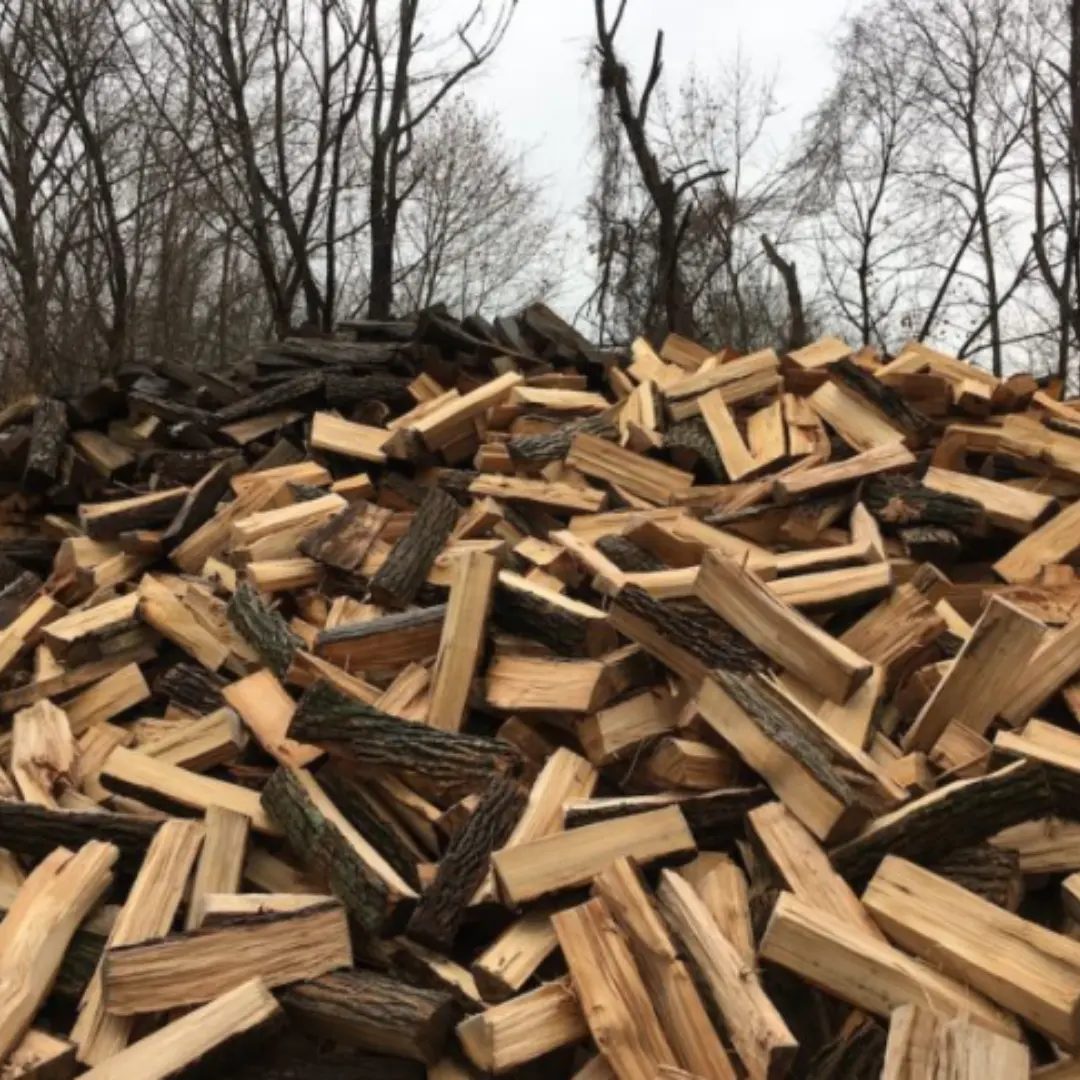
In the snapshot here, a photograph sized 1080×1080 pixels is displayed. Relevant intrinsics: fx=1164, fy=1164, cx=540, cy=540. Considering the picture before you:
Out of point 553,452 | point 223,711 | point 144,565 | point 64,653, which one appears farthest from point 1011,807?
point 144,565

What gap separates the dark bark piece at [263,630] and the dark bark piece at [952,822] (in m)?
1.80

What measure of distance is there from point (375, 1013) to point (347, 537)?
2005 mm

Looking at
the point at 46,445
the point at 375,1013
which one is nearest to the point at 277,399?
the point at 46,445

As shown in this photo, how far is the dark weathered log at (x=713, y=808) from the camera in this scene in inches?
110

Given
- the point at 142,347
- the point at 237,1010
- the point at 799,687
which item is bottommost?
the point at 237,1010

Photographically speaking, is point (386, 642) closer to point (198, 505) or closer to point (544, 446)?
point (544, 446)

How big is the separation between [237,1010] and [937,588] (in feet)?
7.99

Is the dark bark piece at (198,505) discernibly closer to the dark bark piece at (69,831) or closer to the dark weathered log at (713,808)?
the dark bark piece at (69,831)

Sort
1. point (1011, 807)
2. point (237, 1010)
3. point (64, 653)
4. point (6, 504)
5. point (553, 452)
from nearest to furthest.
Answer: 1. point (237, 1010)
2. point (1011, 807)
3. point (64, 653)
4. point (553, 452)
5. point (6, 504)

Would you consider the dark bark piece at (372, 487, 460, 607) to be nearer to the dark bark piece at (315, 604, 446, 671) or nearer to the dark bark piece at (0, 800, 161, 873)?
the dark bark piece at (315, 604, 446, 671)

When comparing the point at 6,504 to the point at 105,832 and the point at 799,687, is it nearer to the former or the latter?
the point at 105,832

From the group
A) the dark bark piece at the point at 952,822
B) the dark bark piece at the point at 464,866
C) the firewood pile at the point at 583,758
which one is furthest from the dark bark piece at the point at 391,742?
the dark bark piece at the point at 952,822

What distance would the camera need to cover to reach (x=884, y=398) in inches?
187

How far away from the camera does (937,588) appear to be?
3717mm
